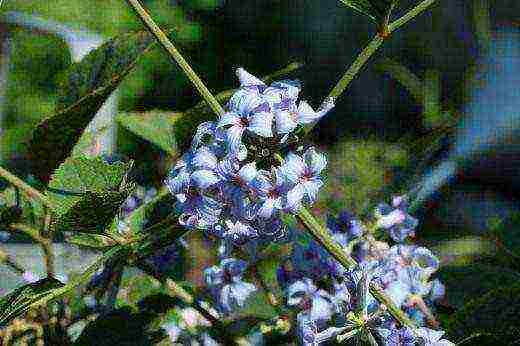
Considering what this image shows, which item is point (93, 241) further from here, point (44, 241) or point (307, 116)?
point (307, 116)

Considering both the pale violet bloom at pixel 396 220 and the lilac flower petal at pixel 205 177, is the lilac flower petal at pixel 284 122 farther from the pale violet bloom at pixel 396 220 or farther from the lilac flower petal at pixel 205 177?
the pale violet bloom at pixel 396 220

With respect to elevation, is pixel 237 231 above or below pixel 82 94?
below

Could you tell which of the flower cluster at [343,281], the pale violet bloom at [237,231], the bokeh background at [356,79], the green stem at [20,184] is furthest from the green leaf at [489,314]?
the bokeh background at [356,79]

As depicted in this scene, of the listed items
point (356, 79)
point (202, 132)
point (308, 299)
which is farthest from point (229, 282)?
point (356, 79)

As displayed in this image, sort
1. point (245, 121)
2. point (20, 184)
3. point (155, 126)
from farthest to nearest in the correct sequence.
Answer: point (155, 126) < point (20, 184) < point (245, 121)

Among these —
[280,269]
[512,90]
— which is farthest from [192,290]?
[512,90]
